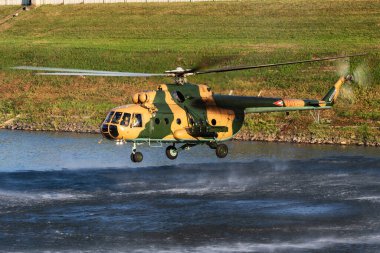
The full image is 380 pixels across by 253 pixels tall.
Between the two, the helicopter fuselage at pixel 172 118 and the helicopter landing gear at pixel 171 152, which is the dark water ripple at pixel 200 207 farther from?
the helicopter fuselage at pixel 172 118

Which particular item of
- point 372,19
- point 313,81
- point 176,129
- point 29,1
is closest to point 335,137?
point 313,81

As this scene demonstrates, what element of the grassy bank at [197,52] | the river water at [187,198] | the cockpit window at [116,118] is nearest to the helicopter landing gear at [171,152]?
the river water at [187,198]

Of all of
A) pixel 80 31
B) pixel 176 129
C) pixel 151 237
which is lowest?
pixel 151 237

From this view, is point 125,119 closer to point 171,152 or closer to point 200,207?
point 171,152

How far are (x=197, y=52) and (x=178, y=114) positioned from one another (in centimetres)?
5323

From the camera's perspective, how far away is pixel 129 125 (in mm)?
51844

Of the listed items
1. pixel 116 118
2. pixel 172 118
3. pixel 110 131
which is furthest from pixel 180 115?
pixel 110 131

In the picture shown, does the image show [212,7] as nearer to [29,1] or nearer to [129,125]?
[29,1]

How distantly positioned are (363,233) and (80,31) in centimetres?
7720

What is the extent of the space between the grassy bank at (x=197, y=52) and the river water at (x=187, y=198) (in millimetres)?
5554

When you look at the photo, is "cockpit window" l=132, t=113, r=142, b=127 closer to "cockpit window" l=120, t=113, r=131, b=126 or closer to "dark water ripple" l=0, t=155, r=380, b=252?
"cockpit window" l=120, t=113, r=131, b=126

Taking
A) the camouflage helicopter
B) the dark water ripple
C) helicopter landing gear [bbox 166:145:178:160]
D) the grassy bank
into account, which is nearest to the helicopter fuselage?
the camouflage helicopter

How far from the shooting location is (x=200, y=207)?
60500 mm

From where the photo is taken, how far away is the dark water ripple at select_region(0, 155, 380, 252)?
53219 millimetres
